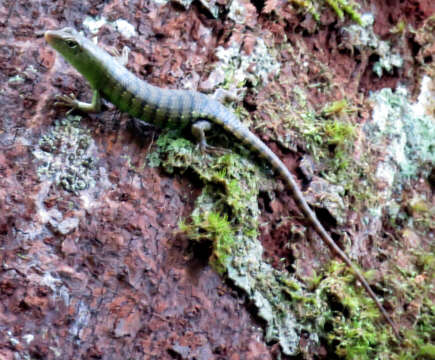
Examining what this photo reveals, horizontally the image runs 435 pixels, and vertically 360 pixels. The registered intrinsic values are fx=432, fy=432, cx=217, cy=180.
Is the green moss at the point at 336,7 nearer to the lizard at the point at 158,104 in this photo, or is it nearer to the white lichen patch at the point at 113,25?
the lizard at the point at 158,104

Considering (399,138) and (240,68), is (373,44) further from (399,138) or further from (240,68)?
(240,68)

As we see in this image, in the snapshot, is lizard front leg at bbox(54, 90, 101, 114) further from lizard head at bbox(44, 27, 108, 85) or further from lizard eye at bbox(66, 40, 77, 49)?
lizard eye at bbox(66, 40, 77, 49)

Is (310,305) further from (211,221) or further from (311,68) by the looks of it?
(311,68)

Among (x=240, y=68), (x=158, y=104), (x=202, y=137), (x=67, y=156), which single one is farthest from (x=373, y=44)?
(x=67, y=156)

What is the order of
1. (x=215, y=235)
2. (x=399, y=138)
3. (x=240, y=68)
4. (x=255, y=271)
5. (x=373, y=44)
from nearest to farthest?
(x=215, y=235), (x=255, y=271), (x=240, y=68), (x=399, y=138), (x=373, y=44)

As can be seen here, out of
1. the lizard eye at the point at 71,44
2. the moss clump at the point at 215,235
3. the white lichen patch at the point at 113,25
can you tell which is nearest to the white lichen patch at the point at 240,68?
the white lichen patch at the point at 113,25

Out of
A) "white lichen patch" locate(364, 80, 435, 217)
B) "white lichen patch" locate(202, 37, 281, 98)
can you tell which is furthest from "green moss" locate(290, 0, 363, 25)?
"white lichen patch" locate(364, 80, 435, 217)
